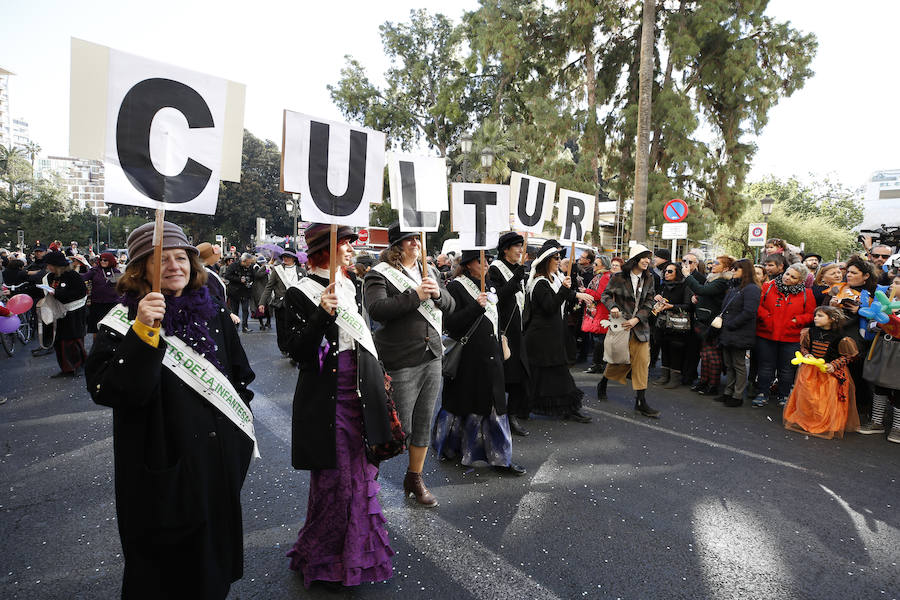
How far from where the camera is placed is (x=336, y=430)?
2.78 metres

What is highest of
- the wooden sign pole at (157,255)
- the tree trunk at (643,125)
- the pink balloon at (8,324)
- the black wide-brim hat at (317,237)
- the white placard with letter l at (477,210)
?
the tree trunk at (643,125)

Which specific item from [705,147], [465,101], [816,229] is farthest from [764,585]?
[816,229]

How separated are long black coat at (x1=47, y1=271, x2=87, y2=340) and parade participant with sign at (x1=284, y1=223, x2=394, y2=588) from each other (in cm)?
674

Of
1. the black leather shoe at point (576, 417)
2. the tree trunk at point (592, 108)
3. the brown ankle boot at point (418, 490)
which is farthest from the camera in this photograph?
the tree trunk at point (592, 108)

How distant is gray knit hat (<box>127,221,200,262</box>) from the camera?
6.98ft

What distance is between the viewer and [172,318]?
217cm

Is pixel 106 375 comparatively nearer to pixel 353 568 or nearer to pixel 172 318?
pixel 172 318

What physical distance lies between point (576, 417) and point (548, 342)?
3.10 feet

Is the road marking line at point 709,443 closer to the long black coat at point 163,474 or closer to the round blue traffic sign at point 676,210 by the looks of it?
the long black coat at point 163,474

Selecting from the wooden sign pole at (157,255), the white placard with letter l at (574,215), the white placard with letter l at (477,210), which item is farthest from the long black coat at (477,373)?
the wooden sign pole at (157,255)

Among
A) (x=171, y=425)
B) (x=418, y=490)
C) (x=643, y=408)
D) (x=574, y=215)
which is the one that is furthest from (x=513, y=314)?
(x=171, y=425)

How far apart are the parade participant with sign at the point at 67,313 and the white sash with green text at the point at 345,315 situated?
6.82 m

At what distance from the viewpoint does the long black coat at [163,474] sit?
1894 millimetres

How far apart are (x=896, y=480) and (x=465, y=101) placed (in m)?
31.2
